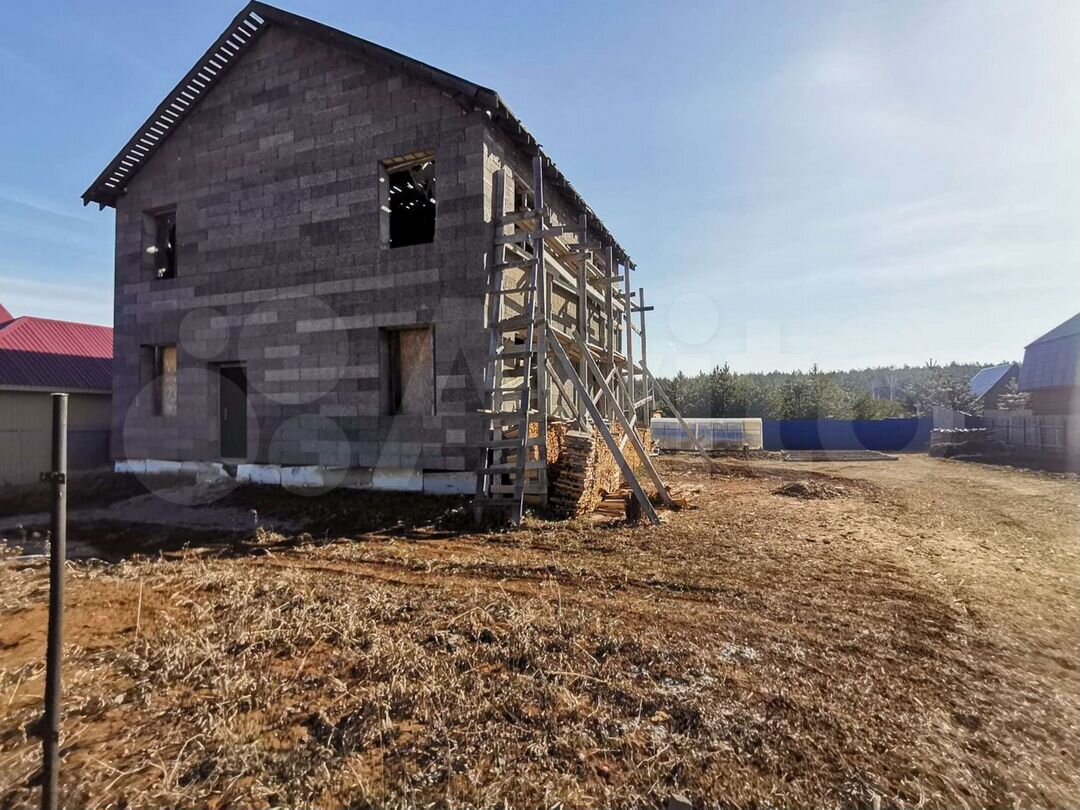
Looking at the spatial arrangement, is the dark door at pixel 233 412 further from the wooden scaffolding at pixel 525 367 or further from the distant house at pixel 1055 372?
the distant house at pixel 1055 372

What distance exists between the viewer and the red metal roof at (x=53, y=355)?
516 inches

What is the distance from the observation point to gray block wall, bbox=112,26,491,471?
8.90m

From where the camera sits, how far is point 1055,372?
25922mm

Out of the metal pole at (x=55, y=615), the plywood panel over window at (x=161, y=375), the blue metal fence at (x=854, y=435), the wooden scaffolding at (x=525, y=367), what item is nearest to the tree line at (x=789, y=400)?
the blue metal fence at (x=854, y=435)

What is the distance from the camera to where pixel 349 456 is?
31.4ft

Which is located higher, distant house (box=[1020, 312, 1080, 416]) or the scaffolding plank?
distant house (box=[1020, 312, 1080, 416])

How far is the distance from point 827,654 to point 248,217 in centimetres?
1235

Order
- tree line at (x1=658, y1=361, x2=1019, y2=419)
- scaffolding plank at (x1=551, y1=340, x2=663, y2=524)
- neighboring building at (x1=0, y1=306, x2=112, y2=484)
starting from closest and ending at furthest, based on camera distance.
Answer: scaffolding plank at (x1=551, y1=340, x2=663, y2=524), neighboring building at (x1=0, y1=306, x2=112, y2=484), tree line at (x1=658, y1=361, x2=1019, y2=419)

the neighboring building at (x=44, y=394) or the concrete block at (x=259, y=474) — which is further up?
the neighboring building at (x=44, y=394)

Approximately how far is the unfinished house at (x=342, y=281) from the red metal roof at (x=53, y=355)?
359 centimetres

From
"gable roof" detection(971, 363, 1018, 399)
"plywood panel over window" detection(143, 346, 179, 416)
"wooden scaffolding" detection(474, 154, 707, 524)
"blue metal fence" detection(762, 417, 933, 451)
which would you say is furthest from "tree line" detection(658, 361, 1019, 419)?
"plywood panel over window" detection(143, 346, 179, 416)

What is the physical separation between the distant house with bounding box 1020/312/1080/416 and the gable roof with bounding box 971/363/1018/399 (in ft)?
35.8

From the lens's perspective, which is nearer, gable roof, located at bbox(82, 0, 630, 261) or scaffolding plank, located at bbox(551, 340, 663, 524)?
scaffolding plank, located at bbox(551, 340, 663, 524)

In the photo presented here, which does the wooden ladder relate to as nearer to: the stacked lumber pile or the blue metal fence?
the stacked lumber pile
